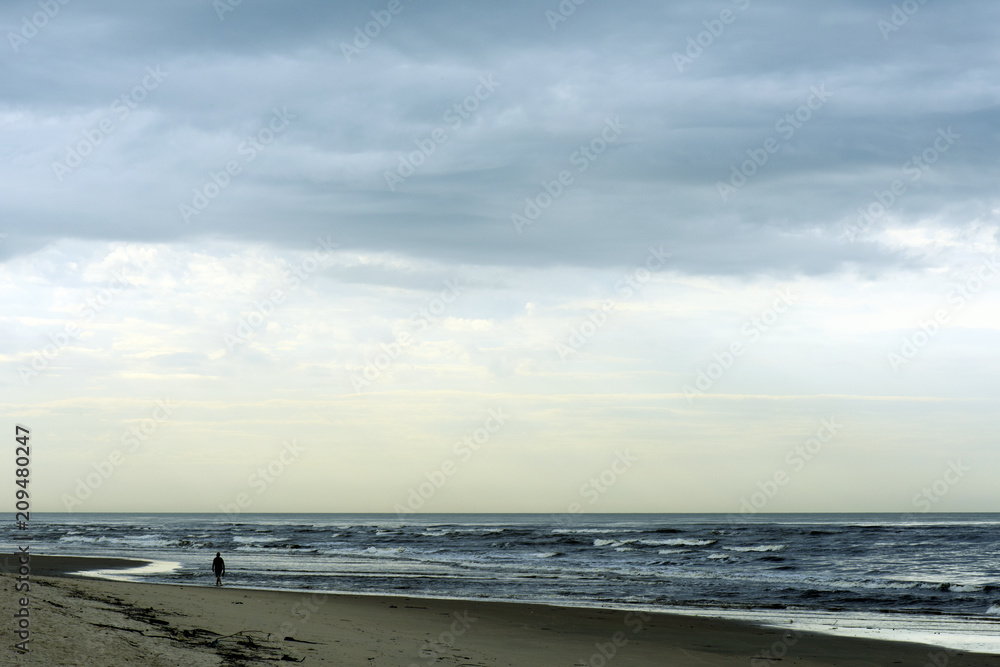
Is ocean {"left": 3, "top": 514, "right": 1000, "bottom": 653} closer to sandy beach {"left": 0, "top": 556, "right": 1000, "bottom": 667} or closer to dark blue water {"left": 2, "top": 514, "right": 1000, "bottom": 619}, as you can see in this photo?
dark blue water {"left": 2, "top": 514, "right": 1000, "bottom": 619}

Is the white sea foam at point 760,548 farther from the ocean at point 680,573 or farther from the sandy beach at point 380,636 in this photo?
the sandy beach at point 380,636

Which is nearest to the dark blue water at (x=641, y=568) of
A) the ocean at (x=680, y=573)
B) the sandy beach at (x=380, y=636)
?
the ocean at (x=680, y=573)

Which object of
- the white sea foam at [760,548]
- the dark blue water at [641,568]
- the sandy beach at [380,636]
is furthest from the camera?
the white sea foam at [760,548]

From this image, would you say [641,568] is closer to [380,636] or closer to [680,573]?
[680,573]

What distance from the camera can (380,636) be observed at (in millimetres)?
15070

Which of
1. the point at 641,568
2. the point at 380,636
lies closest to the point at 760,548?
the point at 641,568

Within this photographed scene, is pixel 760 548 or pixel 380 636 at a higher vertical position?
pixel 380 636

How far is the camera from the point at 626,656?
1451 centimetres

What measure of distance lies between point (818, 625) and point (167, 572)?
86.7ft

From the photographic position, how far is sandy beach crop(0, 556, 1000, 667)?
10438mm

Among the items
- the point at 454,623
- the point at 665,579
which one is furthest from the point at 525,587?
the point at 454,623

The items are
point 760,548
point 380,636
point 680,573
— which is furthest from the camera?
point 760,548

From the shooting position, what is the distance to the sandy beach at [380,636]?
A: 34.2 ft

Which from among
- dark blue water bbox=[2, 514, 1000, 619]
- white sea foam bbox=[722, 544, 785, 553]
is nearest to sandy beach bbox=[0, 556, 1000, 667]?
dark blue water bbox=[2, 514, 1000, 619]
